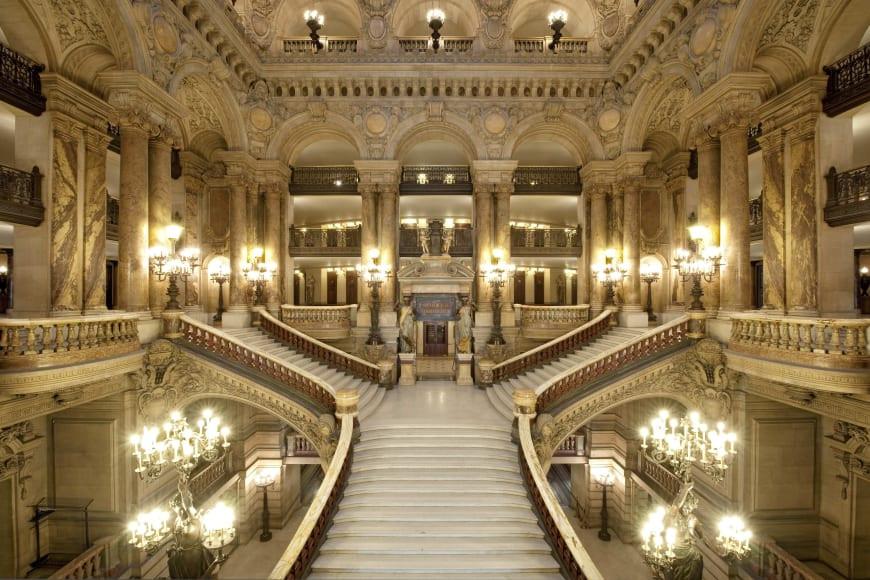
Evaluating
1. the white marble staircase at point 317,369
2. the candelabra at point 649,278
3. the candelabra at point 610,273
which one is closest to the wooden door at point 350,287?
the white marble staircase at point 317,369

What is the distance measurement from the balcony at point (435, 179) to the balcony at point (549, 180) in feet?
8.32

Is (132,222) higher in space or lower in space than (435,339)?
higher

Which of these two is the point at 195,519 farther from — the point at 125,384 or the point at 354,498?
the point at 125,384

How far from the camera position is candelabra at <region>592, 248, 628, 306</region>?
15453mm

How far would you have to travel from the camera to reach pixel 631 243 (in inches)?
607

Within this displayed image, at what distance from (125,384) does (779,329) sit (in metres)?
14.4

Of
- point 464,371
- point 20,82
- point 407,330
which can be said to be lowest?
point 464,371

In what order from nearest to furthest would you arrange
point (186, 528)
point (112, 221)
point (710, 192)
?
1. point (186, 528)
2. point (710, 192)
3. point (112, 221)

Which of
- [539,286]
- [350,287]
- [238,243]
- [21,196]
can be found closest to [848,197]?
[539,286]

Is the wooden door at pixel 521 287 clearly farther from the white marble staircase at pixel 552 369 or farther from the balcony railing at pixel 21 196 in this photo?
the balcony railing at pixel 21 196

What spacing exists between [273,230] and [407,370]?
328 inches

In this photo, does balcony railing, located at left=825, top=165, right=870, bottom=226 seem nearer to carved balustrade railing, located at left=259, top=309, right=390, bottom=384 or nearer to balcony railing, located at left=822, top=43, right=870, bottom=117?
balcony railing, located at left=822, top=43, right=870, bottom=117

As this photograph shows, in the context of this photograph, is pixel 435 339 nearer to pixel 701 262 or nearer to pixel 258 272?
pixel 258 272

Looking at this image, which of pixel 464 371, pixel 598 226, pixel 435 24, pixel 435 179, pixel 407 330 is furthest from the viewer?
pixel 435 179
